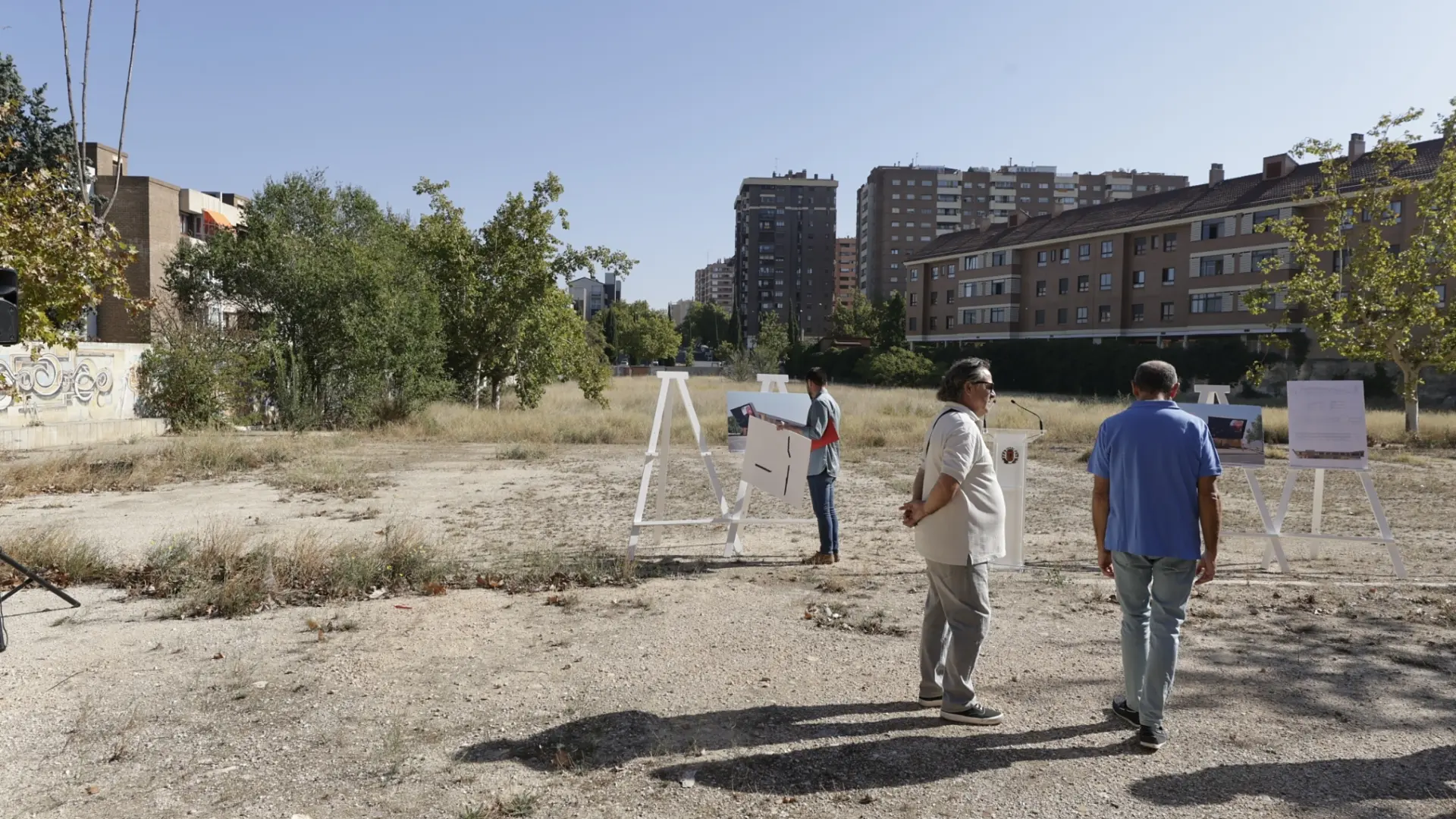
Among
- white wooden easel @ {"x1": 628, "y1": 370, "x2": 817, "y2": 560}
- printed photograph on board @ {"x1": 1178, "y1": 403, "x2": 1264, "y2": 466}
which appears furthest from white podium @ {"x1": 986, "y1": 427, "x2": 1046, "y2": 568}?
white wooden easel @ {"x1": 628, "y1": 370, "x2": 817, "y2": 560}

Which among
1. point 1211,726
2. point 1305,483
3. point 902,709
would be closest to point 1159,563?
point 1211,726

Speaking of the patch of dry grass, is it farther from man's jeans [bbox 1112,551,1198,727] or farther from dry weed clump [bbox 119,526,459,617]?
man's jeans [bbox 1112,551,1198,727]

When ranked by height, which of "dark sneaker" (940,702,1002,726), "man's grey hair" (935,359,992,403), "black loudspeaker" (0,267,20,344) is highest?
"black loudspeaker" (0,267,20,344)

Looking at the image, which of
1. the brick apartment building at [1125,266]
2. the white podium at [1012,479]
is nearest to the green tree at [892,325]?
the brick apartment building at [1125,266]

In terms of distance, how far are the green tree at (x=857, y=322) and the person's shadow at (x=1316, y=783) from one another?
81628 mm

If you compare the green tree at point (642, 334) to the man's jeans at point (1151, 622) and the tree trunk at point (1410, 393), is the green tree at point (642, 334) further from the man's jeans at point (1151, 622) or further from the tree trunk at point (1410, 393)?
the man's jeans at point (1151, 622)

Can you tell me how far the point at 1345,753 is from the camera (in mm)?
4117

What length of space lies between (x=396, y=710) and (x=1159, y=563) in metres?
3.71

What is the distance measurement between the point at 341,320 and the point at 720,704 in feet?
72.3

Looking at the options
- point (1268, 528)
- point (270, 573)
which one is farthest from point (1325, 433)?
point (270, 573)

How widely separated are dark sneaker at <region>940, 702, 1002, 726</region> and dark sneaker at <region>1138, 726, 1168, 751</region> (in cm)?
62

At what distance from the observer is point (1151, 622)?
4.25 m

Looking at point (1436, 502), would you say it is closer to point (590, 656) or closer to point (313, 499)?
point (590, 656)

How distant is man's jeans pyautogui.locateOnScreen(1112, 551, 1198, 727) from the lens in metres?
4.16
